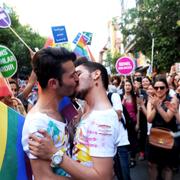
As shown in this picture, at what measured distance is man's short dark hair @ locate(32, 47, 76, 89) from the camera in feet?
6.54

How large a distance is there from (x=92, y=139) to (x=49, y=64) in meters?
0.45

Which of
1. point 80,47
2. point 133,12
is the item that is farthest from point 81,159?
point 133,12

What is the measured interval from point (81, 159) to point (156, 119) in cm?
284

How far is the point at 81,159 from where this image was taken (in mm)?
1974

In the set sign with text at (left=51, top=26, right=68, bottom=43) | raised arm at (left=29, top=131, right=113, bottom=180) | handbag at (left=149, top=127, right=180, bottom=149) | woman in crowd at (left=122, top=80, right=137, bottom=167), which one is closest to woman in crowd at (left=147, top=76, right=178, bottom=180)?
handbag at (left=149, top=127, right=180, bottom=149)

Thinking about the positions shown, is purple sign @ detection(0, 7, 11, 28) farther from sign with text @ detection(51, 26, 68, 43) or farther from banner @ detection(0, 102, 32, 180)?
banner @ detection(0, 102, 32, 180)

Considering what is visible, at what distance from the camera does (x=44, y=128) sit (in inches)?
74.5

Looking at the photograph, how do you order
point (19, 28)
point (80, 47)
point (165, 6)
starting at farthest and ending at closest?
1. point (19, 28)
2. point (165, 6)
3. point (80, 47)

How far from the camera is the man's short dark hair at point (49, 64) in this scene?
1.99 meters

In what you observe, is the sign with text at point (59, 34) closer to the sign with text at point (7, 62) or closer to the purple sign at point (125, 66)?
the sign with text at point (7, 62)


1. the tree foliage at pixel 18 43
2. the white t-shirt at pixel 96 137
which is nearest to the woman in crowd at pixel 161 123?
the white t-shirt at pixel 96 137

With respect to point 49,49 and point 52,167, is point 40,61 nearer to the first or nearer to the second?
point 49,49

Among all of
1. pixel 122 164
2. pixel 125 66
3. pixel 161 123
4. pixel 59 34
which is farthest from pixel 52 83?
pixel 125 66

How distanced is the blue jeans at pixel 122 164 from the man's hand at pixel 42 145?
260 cm
